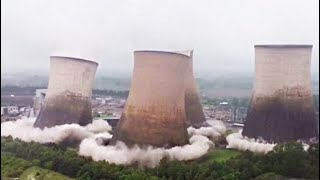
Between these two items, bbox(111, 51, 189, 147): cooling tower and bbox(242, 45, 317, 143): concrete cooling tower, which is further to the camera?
bbox(242, 45, 317, 143): concrete cooling tower

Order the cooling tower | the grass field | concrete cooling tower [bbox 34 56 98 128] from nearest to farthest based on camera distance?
the cooling tower, the grass field, concrete cooling tower [bbox 34 56 98 128]

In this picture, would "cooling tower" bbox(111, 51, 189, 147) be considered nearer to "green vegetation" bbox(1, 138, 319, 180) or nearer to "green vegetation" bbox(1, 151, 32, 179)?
"green vegetation" bbox(1, 138, 319, 180)

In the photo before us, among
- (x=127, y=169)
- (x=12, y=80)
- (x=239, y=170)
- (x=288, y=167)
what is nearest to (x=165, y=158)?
(x=127, y=169)

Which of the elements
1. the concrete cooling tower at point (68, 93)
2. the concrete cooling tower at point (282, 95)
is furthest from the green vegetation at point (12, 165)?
the concrete cooling tower at point (282, 95)

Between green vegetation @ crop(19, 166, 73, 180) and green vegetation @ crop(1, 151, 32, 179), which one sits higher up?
green vegetation @ crop(1, 151, 32, 179)

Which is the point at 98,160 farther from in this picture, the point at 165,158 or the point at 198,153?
the point at 198,153

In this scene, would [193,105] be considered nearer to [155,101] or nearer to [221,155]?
[221,155]

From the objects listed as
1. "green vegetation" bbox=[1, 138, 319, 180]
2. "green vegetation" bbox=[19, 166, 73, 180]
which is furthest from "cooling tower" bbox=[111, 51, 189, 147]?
"green vegetation" bbox=[19, 166, 73, 180]

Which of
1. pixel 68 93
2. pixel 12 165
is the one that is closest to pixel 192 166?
pixel 12 165
